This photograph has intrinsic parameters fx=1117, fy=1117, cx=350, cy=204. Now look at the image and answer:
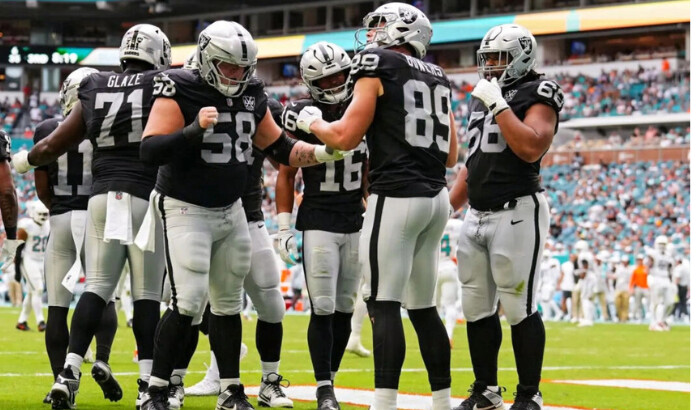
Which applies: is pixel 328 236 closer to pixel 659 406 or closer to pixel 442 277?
pixel 659 406

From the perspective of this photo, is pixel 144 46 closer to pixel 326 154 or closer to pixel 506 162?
pixel 326 154

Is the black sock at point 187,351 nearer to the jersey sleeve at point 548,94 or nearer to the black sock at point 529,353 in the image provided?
the black sock at point 529,353

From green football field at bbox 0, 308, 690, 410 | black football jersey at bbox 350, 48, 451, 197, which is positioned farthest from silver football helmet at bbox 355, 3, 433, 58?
green football field at bbox 0, 308, 690, 410

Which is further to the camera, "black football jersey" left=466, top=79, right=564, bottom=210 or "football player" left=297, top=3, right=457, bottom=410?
"black football jersey" left=466, top=79, right=564, bottom=210

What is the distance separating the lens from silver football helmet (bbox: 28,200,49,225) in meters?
15.7

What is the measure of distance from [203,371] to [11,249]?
2501 mm

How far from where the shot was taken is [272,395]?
6758 millimetres

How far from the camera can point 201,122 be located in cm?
538

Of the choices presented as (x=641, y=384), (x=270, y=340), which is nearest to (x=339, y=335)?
(x=270, y=340)

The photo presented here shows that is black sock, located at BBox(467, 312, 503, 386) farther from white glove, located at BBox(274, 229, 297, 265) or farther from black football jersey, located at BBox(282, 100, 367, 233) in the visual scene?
white glove, located at BBox(274, 229, 297, 265)

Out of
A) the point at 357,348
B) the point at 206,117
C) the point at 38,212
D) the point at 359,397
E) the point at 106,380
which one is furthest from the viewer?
the point at 38,212

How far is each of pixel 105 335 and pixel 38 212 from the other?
8.79m

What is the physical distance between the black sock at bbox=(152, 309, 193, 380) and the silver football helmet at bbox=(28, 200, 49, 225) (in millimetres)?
10462

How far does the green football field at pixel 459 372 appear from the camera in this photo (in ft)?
24.1
